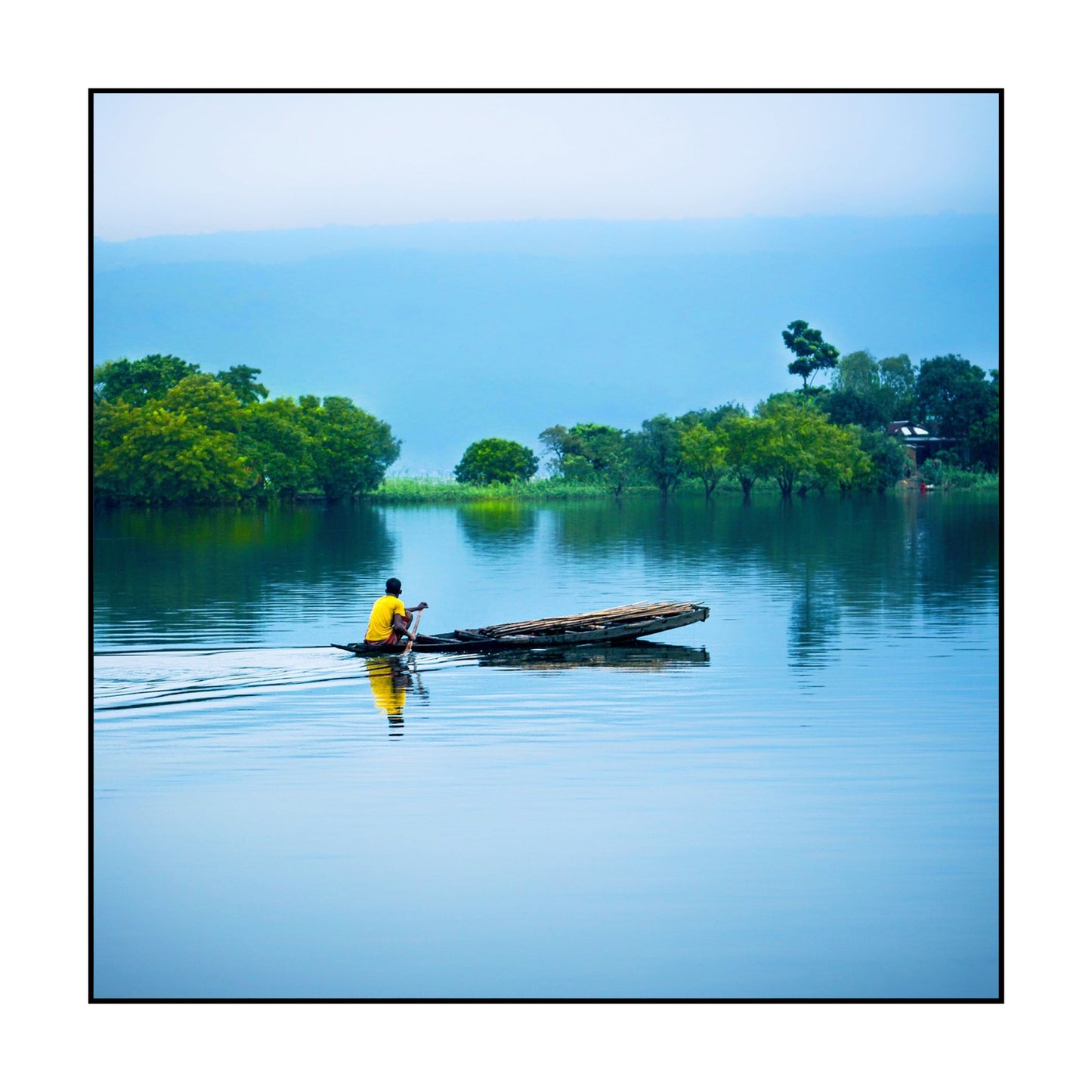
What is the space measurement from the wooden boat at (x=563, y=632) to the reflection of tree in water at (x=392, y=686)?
212mm

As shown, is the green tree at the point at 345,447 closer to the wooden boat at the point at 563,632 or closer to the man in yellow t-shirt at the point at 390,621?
the wooden boat at the point at 563,632

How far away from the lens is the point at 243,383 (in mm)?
81938

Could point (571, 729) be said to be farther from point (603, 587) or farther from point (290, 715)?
point (603, 587)

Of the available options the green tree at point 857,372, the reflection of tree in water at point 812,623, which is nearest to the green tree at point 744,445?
the green tree at point 857,372

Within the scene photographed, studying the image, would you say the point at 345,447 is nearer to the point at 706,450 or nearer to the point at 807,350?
the point at 706,450

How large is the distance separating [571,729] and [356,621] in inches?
385

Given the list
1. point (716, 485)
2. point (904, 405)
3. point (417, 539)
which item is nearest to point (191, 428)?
point (417, 539)

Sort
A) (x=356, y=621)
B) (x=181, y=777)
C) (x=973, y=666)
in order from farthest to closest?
1. (x=356, y=621)
2. (x=973, y=666)
3. (x=181, y=777)

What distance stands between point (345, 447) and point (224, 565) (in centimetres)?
4822

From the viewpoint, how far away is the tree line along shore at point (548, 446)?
230 ft

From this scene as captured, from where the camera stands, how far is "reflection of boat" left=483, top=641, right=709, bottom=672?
64.5ft

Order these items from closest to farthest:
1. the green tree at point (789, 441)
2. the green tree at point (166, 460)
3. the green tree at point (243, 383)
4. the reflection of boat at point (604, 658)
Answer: the reflection of boat at point (604, 658) < the green tree at point (166, 460) < the green tree at point (243, 383) < the green tree at point (789, 441)

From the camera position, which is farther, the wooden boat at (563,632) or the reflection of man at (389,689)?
the wooden boat at (563,632)

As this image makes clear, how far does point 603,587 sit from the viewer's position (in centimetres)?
2986
